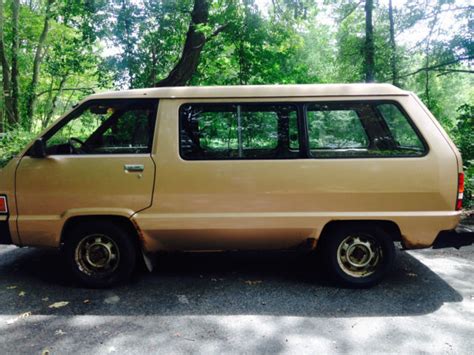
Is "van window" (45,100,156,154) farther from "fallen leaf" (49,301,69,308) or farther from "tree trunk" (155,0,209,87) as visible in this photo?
"tree trunk" (155,0,209,87)

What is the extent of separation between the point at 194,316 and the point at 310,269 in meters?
1.72

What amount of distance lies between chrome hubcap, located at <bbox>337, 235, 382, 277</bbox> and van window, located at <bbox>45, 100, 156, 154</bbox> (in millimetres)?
2324

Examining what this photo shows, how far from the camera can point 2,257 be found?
5184 millimetres

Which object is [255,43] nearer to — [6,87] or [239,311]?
[239,311]

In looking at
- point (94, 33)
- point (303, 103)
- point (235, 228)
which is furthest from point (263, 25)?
point (235, 228)

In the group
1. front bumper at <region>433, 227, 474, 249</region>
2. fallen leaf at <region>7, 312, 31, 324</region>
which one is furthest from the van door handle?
front bumper at <region>433, 227, 474, 249</region>

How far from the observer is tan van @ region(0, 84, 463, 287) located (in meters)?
3.85

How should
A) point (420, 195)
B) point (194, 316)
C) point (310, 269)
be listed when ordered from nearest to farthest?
point (194, 316) → point (420, 195) → point (310, 269)

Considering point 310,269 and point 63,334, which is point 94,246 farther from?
point 310,269

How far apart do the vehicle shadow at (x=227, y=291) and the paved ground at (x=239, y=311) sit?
0.4 inches

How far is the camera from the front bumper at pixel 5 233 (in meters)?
3.93

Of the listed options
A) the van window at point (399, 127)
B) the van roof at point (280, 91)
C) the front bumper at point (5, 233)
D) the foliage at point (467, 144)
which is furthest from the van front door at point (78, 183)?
the foliage at point (467, 144)

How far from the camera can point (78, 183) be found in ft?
12.7

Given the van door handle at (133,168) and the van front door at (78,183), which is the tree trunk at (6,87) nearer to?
the van front door at (78,183)
